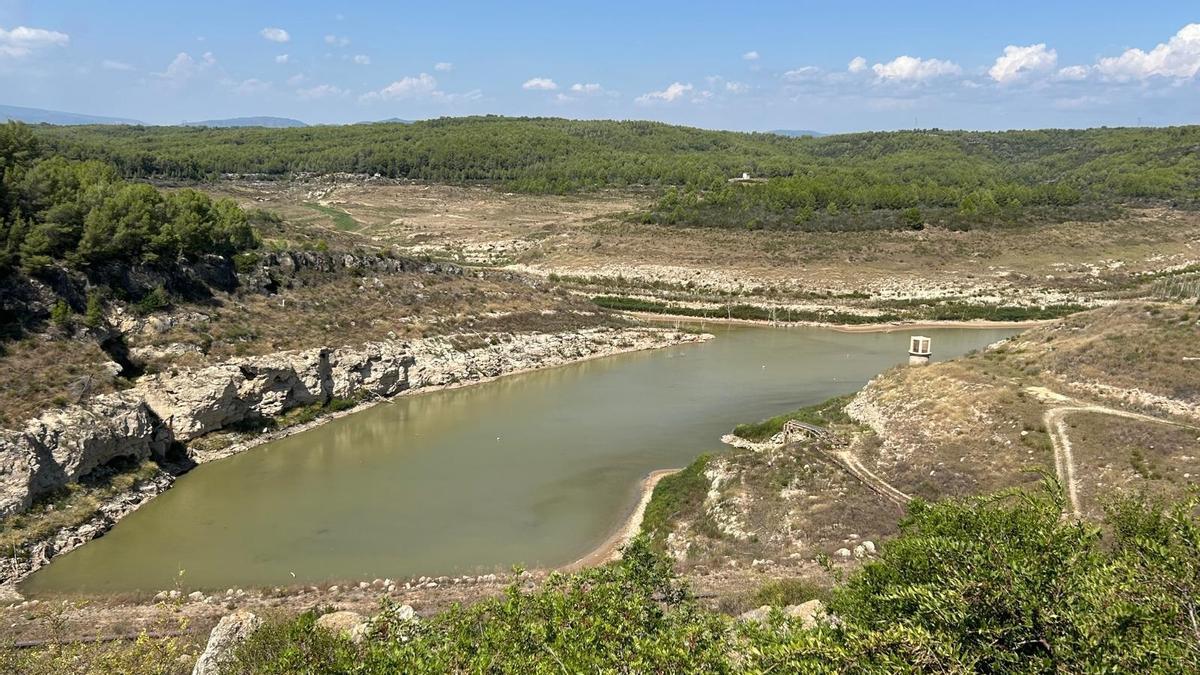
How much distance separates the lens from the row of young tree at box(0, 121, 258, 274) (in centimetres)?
3061

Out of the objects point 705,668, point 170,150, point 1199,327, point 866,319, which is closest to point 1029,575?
point 705,668

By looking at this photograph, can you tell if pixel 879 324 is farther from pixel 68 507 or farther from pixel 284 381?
pixel 68 507

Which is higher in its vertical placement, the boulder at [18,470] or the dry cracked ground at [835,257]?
the dry cracked ground at [835,257]

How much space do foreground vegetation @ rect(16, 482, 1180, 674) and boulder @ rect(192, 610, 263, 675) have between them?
21.2 inches

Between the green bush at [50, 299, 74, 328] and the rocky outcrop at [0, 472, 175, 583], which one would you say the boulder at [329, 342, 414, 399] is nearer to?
the rocky outcrop at [0, 472, 175, 583]

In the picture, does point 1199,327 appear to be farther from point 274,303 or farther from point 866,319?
point 274,303

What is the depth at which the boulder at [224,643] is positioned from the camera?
37.1 feet

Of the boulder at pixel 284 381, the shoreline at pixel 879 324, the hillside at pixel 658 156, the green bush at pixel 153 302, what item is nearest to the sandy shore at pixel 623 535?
the boulder at pixel 284 381

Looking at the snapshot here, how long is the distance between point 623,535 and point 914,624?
50.4 ft

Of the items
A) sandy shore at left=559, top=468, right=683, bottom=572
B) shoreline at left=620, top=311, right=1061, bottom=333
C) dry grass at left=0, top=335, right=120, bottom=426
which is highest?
dry grass at left=0, top=335, right=120, bottom=426

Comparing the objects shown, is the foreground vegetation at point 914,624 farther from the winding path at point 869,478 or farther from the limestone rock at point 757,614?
the winding path at point 869,478

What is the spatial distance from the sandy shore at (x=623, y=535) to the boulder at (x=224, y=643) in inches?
375

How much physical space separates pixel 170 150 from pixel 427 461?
439 feet

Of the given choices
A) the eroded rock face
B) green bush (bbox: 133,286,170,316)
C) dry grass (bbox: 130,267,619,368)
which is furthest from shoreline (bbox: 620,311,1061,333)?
the eroded rock face
